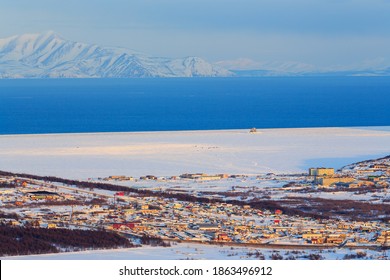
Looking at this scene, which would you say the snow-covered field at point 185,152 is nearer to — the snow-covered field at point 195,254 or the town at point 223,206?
the town at point 223,206

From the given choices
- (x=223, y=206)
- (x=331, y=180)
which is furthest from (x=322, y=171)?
(x=223, y=206)

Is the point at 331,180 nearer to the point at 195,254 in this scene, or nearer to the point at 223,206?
the point at 223,206

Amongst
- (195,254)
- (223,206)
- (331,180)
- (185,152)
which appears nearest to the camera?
(195,254)

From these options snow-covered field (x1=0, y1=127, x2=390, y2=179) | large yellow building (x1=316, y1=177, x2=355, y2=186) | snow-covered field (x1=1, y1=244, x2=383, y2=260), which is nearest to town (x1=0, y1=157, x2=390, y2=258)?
large yellow building (x1=316, y1=177, x2=355, y2=186)

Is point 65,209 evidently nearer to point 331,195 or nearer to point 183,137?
point 331,195

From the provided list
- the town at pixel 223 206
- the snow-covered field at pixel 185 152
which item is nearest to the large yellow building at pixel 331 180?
the town at pixel 223 206

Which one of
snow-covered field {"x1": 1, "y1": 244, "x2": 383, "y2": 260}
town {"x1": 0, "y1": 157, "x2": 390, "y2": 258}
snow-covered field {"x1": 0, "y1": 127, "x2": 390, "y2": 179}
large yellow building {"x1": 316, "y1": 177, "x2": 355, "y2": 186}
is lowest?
snow-covered field {"x1": 1, "y1": 244, "x2": 383, "y2": 260}

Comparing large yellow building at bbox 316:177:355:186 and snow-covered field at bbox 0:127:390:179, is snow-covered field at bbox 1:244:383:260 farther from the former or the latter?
snow-covered field at bbox 0:127:390:179
